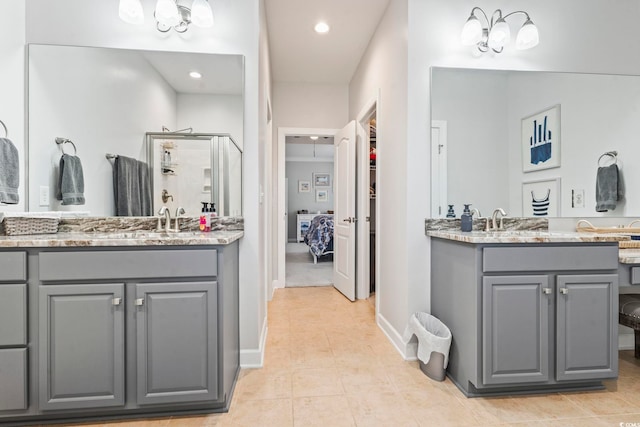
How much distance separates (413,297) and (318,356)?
778 mm

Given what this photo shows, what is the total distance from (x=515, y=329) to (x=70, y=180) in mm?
2668

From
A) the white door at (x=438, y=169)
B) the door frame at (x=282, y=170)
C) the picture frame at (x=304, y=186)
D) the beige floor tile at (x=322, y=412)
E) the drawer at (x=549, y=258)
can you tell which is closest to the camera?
the beige floor tile at (x=322, y=412)

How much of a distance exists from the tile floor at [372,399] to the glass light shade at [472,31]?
2185 millimetres

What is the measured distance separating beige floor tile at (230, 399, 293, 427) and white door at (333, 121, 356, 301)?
2.02 metres

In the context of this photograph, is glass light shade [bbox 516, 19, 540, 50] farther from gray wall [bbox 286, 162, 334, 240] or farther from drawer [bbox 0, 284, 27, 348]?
gray wall [bbox 286, 162, 334, 240]

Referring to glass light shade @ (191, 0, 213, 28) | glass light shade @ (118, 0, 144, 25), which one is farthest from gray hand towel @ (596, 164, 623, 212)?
glass light shade @ (118, 0, 144, 25)

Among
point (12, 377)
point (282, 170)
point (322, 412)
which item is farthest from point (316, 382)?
point (282, 170)

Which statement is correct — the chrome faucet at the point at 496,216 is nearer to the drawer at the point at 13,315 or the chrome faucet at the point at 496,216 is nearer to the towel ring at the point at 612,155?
the towel ring at the point at 612,155

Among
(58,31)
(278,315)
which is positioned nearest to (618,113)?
(278,315)

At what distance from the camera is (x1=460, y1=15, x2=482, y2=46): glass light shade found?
212 cm

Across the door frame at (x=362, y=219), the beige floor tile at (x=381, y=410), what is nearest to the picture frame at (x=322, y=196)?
the door frame at (x=362, y=219)

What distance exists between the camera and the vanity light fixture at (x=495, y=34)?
214 centimetres

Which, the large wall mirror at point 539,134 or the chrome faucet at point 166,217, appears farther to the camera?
the large wall mirror at point 539,134

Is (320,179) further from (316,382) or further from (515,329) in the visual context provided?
(515,329)
